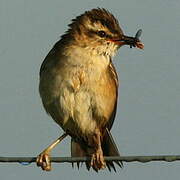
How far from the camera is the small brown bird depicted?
26.0 ft

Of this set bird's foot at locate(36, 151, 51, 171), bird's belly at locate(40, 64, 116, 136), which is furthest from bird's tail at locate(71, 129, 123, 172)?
bird's foot at locate(36, 151, 51, 171)

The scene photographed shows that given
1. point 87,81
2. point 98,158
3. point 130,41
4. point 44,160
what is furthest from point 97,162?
point 130,41

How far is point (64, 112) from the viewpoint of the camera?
A: 8.04 meters

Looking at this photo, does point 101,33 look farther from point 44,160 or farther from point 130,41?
point 44,160

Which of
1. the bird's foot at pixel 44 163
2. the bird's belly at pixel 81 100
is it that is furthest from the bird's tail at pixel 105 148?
the bird's foot at pixel 44 163

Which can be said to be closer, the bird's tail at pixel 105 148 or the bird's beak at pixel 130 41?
the bird's beak at pixel 130 41

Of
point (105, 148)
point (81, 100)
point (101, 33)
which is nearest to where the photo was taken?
point (81, 100)

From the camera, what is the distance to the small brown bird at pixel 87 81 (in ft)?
26.0

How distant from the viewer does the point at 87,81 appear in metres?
7.92

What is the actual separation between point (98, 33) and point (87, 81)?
687mm

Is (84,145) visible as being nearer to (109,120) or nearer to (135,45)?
(109,120)

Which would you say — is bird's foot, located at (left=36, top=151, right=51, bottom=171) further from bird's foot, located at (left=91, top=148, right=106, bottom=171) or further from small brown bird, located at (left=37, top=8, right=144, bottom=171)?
bird's foot, located at (left=91, top=148, right=106, bottom=171)

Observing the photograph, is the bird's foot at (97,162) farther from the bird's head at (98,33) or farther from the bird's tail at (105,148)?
the bird's head at (98,33)

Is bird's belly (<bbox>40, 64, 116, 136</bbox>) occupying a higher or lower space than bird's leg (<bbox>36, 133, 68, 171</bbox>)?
higher
